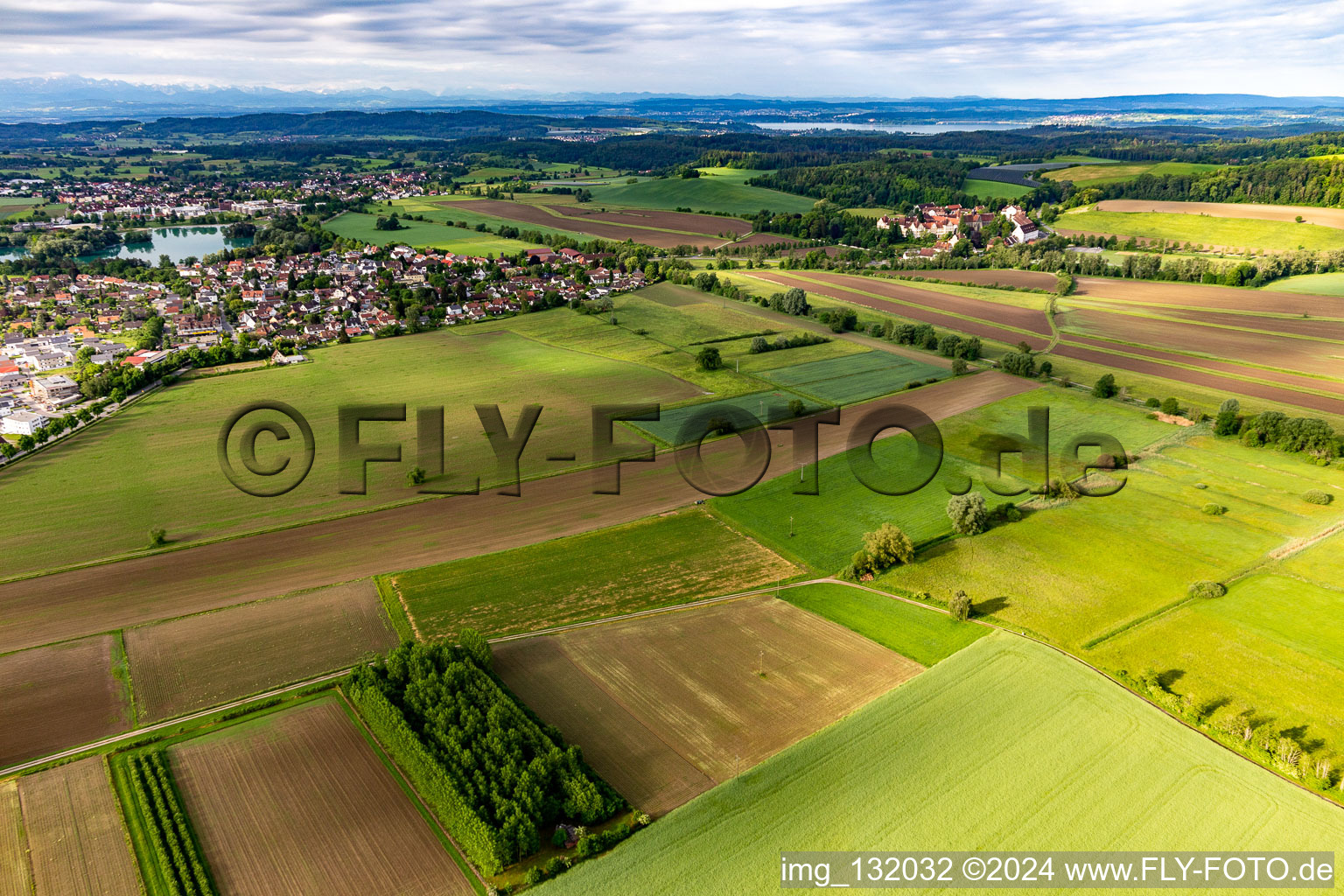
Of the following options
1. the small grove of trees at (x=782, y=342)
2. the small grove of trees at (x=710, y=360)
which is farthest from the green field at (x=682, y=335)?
the small grove of trees at (x=782, y=342)

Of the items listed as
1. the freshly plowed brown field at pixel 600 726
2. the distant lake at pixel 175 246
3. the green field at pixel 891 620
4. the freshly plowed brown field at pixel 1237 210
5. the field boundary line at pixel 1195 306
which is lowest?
the freshly plowed brown field at pixel 600 726

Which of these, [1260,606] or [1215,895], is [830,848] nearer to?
[1215,895]

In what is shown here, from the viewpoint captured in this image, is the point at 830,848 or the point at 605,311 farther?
the point at 605,311

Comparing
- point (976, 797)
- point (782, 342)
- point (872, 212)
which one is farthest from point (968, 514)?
point (872, 212)

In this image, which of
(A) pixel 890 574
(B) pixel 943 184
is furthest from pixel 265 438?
(B) pixel 943 184

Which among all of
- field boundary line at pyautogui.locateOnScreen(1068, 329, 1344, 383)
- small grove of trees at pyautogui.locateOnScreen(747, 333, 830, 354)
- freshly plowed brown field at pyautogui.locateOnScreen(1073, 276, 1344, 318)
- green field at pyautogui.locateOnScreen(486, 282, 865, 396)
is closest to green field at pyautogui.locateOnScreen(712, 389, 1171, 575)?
green field at pyautogui.locateOnScreen(486, 282, 865, 396)

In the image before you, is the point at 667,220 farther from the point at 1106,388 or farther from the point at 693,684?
the point at 693,684

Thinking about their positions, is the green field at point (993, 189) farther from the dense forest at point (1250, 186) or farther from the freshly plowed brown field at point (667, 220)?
the freshly plowed brown field at point (667, 220)
